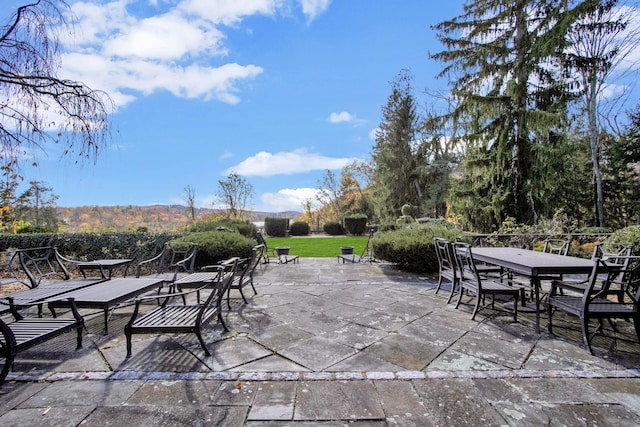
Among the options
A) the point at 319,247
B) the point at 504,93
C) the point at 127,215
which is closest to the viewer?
the point at 504,93

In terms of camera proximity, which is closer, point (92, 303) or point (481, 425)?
point (481, 425)

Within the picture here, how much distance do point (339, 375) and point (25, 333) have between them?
94.6 inches

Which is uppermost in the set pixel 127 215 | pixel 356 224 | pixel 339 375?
pixel 127 215

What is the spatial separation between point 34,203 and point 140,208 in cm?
443

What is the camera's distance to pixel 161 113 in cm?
711

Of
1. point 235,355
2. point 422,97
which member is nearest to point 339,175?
point 422,97

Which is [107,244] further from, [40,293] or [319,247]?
[319,247]

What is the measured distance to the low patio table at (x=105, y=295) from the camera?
8.98 ft

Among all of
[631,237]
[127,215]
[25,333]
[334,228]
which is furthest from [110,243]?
[334,228]

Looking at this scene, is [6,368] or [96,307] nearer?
[6,368]

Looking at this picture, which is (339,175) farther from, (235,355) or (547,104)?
(235,355)

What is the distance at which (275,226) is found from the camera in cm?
1905

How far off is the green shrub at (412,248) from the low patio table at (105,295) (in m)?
4.20

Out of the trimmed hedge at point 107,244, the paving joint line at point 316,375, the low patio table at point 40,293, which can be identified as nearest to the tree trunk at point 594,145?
the paving joint line at point 316,375
